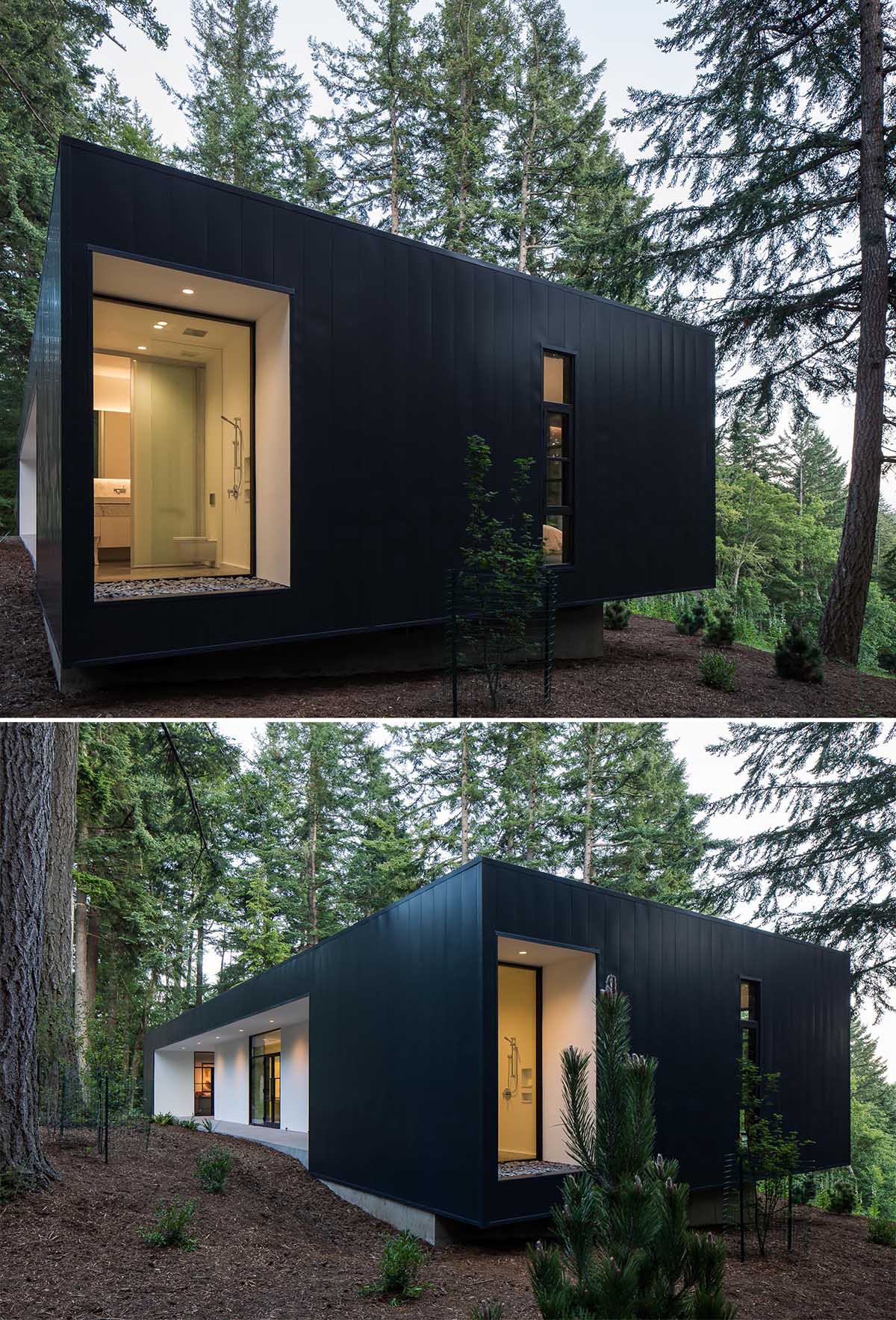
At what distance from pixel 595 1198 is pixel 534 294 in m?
8.45

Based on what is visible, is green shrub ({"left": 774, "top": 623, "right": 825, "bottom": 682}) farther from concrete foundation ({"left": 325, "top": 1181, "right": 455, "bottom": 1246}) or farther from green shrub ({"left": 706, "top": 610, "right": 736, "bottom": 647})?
concrete foundation ({"left": 325, "top": 1181, "right": 455, "bottom": 1246})

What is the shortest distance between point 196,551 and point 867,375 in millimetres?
9538

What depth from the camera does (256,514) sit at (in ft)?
24.7

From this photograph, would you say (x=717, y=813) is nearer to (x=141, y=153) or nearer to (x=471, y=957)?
(x=471, y=957)

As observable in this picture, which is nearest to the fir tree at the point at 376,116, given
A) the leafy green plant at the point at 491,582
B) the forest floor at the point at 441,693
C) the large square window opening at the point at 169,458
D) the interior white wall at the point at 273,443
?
the forest floor at the point at 441,693

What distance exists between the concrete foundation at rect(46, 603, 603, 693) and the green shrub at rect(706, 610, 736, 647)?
3.37 meters

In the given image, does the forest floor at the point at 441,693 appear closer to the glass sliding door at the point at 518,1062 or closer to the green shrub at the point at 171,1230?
the glass sliding door at the point at 518,1062

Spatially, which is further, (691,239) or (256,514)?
(691,239)

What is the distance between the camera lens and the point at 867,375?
11.9 metres

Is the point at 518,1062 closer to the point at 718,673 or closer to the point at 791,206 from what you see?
the point at 718,673

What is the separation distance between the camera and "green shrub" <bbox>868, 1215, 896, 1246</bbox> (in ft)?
28.8

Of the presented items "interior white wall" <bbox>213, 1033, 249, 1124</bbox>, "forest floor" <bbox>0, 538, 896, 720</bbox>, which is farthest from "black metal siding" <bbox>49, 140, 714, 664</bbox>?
"interior white wall" <bbox>213, 1033, 249, 1124</bbox>

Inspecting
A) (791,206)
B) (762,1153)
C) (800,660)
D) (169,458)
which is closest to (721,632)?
(800,660)

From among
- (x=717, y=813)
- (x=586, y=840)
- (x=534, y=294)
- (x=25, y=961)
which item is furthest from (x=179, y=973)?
(x=534, y=294)
